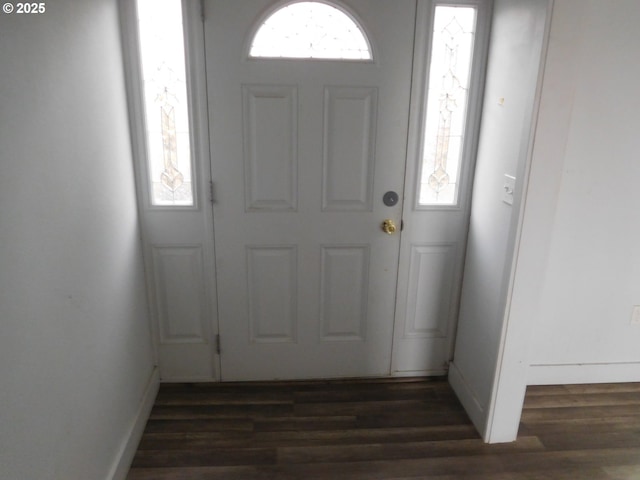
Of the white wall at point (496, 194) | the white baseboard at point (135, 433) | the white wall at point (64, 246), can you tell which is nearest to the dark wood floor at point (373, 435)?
the white baseboard at point (135, 433)

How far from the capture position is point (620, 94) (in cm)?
215

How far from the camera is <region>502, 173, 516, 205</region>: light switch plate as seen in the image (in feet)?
6.24

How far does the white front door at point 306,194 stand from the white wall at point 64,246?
47 cm


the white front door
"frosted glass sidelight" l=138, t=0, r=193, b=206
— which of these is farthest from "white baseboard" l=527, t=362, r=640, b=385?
"frosted glass sidelight" l=138, t=0, r=193, b=206

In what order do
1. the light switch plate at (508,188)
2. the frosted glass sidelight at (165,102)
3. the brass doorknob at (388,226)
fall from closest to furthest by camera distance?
the light switch plate at (508,188), the frosted glass sidelight at (165,102), the brass doorknob at (388,226)

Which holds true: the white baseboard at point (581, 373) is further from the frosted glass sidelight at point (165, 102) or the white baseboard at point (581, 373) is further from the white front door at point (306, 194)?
the frosted glass sidelight at point (165, 102)

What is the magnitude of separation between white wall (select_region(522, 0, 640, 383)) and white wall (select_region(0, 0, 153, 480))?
5.56 ft

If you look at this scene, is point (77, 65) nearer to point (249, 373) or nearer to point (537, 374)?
point (249, 373)

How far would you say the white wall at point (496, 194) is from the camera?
1.80 metres

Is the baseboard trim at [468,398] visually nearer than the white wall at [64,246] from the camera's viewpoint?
No

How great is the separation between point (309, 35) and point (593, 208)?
1642 millimetres

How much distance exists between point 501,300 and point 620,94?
1165mm

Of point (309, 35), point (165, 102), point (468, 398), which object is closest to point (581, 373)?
point (468, 398)

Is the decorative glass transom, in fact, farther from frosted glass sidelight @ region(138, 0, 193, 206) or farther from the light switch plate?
the light switch plate
